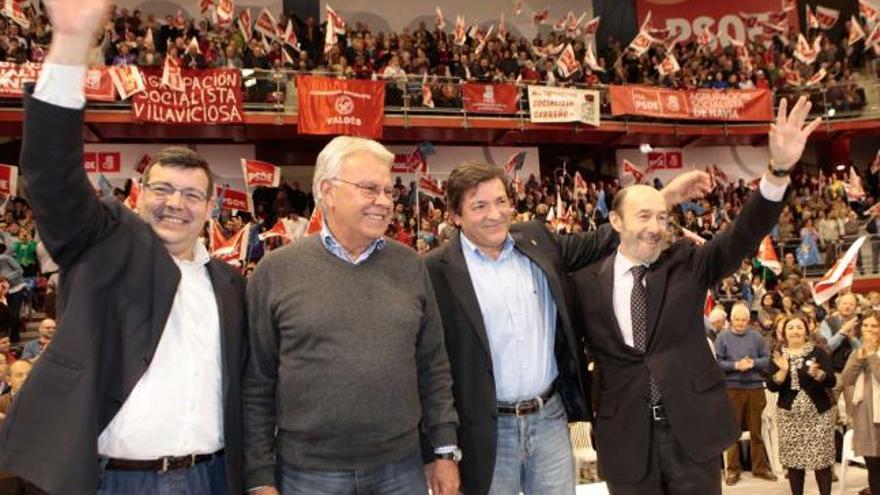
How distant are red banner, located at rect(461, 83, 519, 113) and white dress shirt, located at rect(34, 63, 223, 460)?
15.8m

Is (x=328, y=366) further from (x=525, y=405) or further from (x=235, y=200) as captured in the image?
(x=235, y=200)

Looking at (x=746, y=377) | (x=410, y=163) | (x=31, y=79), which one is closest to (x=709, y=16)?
(x=410, y=163)

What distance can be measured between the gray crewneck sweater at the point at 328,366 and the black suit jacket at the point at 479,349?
262mm

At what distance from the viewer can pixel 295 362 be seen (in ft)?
8.57

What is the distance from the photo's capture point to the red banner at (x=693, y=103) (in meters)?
19.2

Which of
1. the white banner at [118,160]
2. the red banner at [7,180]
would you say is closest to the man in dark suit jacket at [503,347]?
the red banner at [7,180]

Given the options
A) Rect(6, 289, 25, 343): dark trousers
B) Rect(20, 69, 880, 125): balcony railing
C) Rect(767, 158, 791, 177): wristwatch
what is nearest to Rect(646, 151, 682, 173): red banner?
Rect(20, 69, 880, 125): balcony railing

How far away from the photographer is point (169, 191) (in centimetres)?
254

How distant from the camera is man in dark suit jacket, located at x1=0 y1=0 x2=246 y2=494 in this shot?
209cm

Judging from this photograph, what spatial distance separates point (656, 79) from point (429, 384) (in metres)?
19.6

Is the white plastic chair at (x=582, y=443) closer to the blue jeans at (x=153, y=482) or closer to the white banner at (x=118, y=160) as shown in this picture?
the blue jeans at (x=153, y=482)

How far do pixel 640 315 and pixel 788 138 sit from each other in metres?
0.89

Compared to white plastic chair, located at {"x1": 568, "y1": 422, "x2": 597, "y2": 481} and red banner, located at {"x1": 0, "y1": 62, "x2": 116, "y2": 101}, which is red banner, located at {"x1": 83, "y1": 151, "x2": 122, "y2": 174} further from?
white plastic chair, located at {"x1": 568, "y1": 422, "x2": 597, "y2": 481}

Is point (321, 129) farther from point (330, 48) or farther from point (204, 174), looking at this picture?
point (204, 174)
